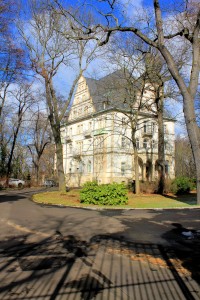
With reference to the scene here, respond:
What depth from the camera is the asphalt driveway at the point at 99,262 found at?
14.7 ft

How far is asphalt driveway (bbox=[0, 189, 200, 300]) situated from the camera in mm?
4480

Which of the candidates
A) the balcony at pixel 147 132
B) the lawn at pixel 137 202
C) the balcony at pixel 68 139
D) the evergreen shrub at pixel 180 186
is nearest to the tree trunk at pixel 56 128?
the lawn at pixel 137 202

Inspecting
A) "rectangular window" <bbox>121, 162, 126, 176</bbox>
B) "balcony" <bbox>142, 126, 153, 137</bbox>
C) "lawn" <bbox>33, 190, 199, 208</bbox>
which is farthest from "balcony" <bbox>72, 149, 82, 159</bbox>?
"lawn" <bbox>33, 190, 199, 208</bbox>

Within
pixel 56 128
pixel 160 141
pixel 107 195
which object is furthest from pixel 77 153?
pixel 107 195

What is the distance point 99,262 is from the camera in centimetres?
591

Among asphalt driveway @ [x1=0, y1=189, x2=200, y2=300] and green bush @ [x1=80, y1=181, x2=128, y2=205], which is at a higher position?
green bush @ [x1=80, y1=181, x2=128, y2=205]

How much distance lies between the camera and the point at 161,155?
102 ft

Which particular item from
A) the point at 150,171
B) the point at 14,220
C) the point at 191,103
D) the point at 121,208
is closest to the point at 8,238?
the point at 14,220

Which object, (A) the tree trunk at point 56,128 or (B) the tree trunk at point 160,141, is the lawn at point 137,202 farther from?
(B) the tree trunk at point 160,141

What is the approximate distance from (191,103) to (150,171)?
34763 millimetres

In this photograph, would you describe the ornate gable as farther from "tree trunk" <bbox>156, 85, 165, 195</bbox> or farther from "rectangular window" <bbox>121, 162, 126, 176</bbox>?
"tree trunk" <bbox>156, 85, 165, 195</bbox>

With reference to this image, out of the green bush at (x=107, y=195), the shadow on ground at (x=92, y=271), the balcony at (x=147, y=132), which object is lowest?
the shadow on ground at (x=92, y=271)

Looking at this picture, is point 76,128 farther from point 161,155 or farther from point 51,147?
point 161,155

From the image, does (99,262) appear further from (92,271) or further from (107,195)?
(107,195)
